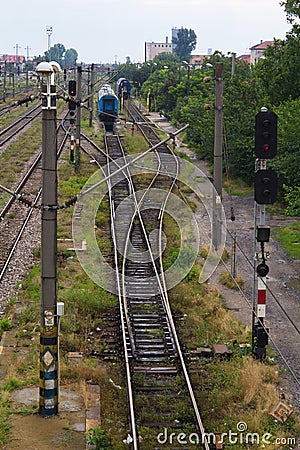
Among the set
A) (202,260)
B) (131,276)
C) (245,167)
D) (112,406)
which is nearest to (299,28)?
(245,167)

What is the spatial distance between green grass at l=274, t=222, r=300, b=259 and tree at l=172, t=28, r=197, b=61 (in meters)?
171

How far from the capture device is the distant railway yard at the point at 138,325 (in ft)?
31.2

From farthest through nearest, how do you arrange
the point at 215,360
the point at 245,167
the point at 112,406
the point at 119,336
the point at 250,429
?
the point at 245,167 → the point at 119,336 → the point at 215,360 → the point at 112,406 → the point at 250,429

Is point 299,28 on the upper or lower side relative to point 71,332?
upper

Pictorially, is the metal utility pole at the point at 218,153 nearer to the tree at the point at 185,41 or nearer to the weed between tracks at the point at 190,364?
the weed between tracks at the point at 190,364

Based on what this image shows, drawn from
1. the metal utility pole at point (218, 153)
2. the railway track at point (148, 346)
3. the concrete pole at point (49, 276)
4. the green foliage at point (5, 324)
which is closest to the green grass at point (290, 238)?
the metal utility pole at point (218, 153)

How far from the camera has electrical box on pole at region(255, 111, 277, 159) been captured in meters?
11.8

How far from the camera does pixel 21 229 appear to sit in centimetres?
2020

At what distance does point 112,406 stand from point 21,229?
416 inches

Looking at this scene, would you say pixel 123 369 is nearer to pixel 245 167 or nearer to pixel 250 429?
pixel 250 429

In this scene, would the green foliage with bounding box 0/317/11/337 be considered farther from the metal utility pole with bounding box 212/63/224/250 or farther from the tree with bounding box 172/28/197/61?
the tree with bounding box 172/28/197/61

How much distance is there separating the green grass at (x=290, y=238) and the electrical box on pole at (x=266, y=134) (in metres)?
7.87

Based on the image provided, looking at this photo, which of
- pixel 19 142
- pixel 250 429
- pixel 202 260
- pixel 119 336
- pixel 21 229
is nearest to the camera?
pixel 250 429

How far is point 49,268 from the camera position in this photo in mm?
9734
